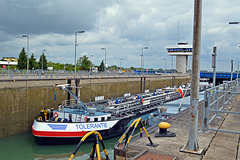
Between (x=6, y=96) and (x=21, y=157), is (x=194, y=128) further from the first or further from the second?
(x=6, y=96)

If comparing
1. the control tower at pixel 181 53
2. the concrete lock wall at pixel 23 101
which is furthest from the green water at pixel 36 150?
the control tower at pixel 181 53

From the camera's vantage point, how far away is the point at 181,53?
357ft

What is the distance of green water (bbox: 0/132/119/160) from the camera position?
55.4ft

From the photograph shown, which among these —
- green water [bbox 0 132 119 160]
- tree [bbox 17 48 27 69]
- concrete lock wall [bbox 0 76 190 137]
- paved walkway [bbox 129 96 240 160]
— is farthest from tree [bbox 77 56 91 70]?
paved walkway [bbox 129 96 240 160]

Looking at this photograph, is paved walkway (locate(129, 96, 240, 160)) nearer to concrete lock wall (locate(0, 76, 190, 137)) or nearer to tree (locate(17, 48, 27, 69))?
concrete lock wall (locate(0, 76, 190, 137))

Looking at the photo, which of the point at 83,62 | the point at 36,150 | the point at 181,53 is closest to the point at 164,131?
the point at 36,150

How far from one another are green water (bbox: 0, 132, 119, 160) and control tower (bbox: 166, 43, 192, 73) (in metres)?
95.4

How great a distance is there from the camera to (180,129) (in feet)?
35.2

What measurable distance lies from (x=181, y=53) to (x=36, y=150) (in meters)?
100.0

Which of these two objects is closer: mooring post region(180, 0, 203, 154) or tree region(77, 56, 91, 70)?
mooring post region(180, 0, 203, 154)

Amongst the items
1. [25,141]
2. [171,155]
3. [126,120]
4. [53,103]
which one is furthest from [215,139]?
[53,103]

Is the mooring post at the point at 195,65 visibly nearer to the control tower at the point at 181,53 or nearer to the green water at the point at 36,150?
the green water at the point at 36,150

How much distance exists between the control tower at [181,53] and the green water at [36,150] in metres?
95.4

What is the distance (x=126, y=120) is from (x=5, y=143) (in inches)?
444
